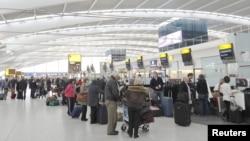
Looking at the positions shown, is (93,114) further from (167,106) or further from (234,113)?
(234,113)

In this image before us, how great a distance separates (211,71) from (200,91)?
23.3 feet

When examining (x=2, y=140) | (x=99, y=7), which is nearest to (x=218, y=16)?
(x=99, y=7)

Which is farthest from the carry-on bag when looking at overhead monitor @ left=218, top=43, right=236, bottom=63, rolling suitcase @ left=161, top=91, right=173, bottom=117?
overhead monitor @ left=218, top=43, right=236, bottom=63

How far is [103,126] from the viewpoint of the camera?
8.72 metres

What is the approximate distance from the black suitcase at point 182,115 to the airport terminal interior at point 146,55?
7.3 inches

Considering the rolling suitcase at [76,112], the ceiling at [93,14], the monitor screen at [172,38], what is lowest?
the rolling suitcase at [76,112]

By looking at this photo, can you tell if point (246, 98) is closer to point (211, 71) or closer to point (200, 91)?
point (200, 91)

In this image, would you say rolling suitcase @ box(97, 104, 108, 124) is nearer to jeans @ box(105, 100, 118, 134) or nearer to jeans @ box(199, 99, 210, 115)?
jeans @ box(105, 100, 118, 134)

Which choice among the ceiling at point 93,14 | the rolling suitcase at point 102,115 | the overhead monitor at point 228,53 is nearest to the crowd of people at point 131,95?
the rolling suitcase at point 102,115

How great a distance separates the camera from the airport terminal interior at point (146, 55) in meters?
8.18

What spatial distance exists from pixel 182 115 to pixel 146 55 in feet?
69.7

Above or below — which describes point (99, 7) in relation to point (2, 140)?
above

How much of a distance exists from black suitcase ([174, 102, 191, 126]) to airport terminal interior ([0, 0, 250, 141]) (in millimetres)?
186

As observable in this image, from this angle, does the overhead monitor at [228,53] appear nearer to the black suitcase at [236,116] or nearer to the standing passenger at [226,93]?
the standing passenger at [226,93]
